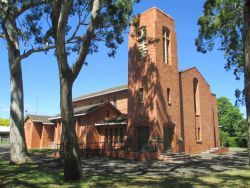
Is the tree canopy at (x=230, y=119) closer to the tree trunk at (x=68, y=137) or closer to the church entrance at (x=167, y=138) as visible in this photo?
the church entrance at (x=167, y=138)

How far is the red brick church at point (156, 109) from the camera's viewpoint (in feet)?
80.9

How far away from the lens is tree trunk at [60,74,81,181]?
1098cm

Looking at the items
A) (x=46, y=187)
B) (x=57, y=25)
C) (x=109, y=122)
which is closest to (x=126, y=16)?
(x=57, y=25)

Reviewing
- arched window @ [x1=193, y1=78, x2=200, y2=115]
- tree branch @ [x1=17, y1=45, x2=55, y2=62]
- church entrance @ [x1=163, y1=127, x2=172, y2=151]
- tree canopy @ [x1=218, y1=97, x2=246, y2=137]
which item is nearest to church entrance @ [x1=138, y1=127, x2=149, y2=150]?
church entrance @ [x1=163, y1=127, x2=172, y2=151]

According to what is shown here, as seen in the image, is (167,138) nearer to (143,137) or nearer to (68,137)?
(143,137)

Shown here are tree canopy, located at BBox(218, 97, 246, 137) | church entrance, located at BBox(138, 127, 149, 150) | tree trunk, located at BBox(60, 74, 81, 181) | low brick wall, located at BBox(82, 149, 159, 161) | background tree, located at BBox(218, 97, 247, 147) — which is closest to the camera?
tree trunk, located at BBox(60, 74, 81, 181)

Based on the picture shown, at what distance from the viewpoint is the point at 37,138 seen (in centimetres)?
3978

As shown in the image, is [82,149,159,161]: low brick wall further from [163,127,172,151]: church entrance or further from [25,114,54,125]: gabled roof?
[25,114,54,125]: gabled roof

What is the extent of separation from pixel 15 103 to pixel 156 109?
12.0 meters

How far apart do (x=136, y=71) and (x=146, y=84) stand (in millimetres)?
2032

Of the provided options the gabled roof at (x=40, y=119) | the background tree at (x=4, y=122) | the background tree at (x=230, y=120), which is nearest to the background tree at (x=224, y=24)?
the gabled roof at (x=40, y=119)

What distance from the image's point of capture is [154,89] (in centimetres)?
2448

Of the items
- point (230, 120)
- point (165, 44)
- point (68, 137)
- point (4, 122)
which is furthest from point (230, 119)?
point (4, 122)

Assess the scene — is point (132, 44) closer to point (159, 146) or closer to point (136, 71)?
point (136, 71)
